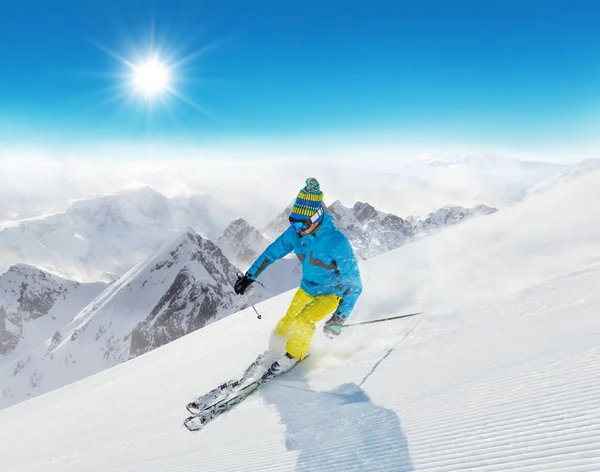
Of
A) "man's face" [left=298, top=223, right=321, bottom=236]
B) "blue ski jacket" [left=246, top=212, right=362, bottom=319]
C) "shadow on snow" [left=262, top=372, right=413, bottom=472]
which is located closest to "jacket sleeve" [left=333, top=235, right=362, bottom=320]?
"blue ski jacket" [left=246, top=212, right=362, bottom=319]

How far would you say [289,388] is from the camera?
5.03 m

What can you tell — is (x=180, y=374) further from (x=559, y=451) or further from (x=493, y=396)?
(x=559, y=451)

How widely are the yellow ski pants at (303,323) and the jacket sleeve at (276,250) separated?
38.7 inches

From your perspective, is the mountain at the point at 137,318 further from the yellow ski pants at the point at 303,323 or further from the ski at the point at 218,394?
the ski at the point at 218,394

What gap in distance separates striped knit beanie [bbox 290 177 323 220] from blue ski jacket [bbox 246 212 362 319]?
0.94 ft

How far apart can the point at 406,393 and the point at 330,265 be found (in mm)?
2310

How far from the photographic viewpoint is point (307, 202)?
5648mm

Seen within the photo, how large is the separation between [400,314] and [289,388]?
9.52 ft

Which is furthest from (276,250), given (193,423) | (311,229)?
(193,423)

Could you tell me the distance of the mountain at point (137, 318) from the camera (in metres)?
124

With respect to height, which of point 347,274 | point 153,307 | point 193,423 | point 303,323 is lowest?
point 193,423

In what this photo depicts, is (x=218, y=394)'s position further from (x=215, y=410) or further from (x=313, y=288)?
(x=313, y=288)

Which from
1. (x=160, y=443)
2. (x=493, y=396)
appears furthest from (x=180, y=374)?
(x=493, y=396)

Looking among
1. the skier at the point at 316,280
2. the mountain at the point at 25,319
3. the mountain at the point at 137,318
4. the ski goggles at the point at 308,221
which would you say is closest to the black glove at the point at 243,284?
the skier at the point at 316,280
